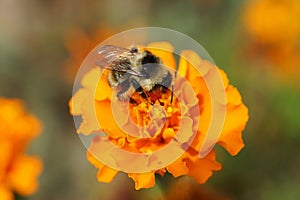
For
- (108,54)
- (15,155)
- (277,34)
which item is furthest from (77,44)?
(108,54)

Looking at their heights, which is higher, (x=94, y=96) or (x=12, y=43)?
(x=94, y=96)

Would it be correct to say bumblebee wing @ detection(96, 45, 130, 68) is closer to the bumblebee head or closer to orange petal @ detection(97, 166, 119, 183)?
the bumblebee head

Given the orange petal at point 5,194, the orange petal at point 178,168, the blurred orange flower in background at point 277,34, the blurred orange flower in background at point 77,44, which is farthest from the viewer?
the blurred orange flower in background at point 77,44

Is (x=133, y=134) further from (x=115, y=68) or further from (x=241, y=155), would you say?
(x=241, y=155)

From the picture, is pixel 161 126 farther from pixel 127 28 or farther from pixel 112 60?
pixel 127 28

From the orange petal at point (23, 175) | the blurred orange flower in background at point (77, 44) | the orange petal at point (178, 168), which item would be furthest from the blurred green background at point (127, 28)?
the orange petal at point (178, 168)

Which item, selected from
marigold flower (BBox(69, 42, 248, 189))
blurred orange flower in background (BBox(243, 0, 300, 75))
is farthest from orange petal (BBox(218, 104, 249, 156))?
blurred orange flower in background (BBox(243, 0, 300, 75))

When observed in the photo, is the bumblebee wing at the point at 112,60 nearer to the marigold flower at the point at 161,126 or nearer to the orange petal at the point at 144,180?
the marigold flower at the point at 161,126

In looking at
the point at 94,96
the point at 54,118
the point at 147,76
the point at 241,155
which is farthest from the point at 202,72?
the point at 54,118
